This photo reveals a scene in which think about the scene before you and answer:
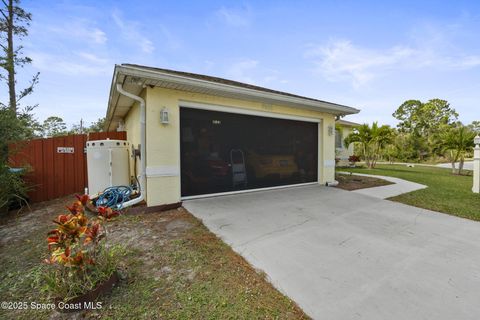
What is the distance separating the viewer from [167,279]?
217cm

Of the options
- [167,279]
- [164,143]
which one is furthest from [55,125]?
[167,279]

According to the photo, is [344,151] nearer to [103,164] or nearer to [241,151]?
[241,151]

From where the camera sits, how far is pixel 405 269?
7.86 ft

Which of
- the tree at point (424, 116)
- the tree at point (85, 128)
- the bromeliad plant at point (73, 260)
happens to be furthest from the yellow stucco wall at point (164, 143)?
the tree at point (424, 116)

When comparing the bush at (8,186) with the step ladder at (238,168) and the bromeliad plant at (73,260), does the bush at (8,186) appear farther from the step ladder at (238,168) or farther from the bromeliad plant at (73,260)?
the step ladder at (238,168)

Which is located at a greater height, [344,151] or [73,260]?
[344,151]

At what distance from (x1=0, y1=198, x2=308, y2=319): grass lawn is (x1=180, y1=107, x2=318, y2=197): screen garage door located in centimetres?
172

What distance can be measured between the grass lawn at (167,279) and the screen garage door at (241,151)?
1.72 meters

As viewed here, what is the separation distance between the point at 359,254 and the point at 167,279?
7.76 feet

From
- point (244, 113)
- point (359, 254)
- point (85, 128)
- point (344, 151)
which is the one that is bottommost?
point (359, 254)

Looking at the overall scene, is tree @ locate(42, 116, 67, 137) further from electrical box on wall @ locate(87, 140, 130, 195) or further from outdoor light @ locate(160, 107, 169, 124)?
outdoor light @ locate(160, 107, 169, 124)

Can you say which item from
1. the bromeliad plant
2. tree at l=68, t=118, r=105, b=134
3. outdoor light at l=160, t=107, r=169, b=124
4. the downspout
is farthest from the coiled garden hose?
tree at l=68, t=118, r=105, b=134

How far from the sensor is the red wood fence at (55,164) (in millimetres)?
5973

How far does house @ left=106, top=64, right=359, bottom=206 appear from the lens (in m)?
4.27
